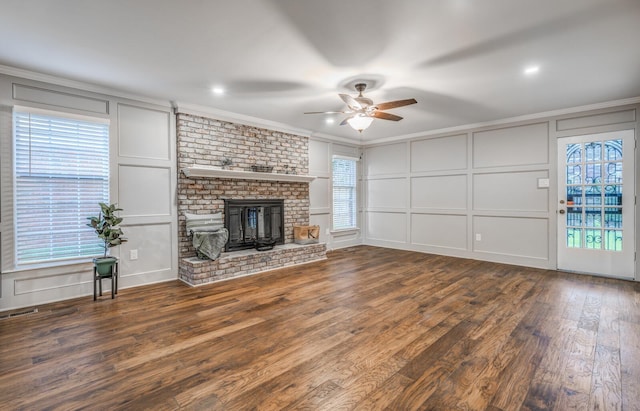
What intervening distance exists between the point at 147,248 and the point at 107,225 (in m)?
0.70

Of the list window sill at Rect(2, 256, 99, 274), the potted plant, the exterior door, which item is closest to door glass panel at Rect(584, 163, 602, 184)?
the exterior door

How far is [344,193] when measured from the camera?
23.3 ft

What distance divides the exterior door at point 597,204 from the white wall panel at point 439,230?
1506 millimetres

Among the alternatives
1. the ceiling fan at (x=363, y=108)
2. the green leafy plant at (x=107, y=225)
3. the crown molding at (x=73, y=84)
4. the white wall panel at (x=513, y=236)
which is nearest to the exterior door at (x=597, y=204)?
the white wall panel at (x=513, y=236)

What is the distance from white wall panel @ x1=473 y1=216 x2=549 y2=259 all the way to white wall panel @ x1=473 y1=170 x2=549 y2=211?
8.4 inches

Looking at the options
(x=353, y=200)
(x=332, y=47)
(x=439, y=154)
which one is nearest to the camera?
(x=332, y=47)

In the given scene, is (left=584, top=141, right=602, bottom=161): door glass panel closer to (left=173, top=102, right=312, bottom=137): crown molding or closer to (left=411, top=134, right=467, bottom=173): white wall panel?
(left=411, top=134, right=467, bottom=173): white wall panel

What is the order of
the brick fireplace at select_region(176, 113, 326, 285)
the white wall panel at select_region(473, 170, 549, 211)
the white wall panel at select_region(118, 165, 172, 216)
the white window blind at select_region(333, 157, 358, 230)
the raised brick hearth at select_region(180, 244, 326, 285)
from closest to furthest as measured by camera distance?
the white wall panel at select_region(118, 165, 172, 216)
the raised brick hearth at select_region(180, 244, 326, 285)
the brick fireplace at select_region(176, 113, 326, 285)
the white wall panel at select_region(473, 170, 549, 211)
the white window blind at select_region(333, 157, 358, 230)

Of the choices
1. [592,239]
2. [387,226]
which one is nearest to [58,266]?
[387,226]

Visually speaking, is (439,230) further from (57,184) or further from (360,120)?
(57,184)

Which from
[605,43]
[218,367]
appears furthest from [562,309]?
[218,367]

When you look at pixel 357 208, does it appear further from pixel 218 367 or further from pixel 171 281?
pixel 218 367

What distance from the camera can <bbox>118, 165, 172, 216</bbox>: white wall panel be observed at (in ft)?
13.1

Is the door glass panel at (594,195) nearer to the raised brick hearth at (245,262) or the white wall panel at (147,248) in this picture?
the raised brick hearth at (245,262)
